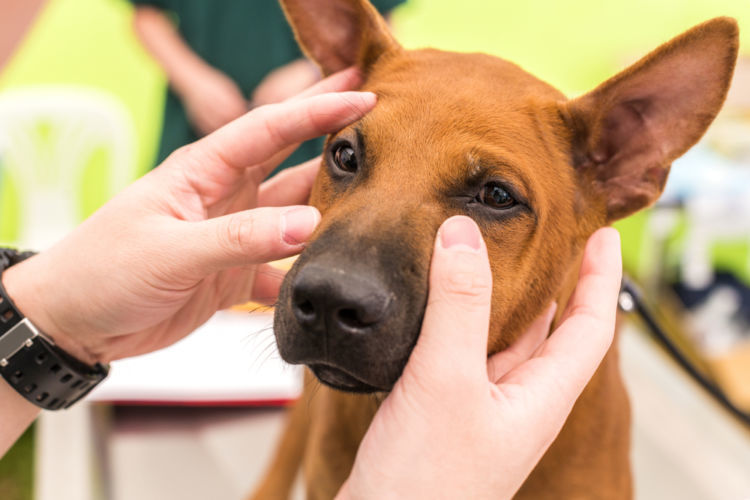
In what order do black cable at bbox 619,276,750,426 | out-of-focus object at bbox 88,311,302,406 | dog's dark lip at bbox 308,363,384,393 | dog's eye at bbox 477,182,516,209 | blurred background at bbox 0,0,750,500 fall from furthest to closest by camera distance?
1. out-of-focus object at bbox 88,311,302,406
2. blurred background at bbox 0,0,750,500
3. black cable at bbox 619,276,750,426
4. dog's eye at bbox 477,182,516,209
5. dog's dark lip at bbox 308,363,384,393

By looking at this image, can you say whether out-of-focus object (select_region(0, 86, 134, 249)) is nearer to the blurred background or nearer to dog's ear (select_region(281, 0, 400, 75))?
the blurred background

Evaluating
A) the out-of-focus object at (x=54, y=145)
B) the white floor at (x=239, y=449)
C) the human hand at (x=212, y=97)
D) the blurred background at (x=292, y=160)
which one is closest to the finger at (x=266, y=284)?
the blurred background at (x=292, y=160)

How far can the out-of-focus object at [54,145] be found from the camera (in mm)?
3656

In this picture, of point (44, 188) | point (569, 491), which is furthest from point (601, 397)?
point (44, 188)

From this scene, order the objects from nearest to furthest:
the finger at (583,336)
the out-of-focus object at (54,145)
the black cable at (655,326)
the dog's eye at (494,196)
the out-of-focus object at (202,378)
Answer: the finger at (583,336) → the dog's eye at (494,196) → the black cable at (655,326) → the out-of-focus object at (202,378) → the out-of-focus object at (54,145)

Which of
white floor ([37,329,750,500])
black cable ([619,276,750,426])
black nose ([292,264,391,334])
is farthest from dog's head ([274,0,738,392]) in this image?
white floor ([37,329,750,500])

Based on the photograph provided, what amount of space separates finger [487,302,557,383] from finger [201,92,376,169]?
563 millimetres

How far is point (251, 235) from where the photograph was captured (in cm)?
117

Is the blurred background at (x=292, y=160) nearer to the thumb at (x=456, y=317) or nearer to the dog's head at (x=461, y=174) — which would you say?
the dog's head at (x=461, y=174)

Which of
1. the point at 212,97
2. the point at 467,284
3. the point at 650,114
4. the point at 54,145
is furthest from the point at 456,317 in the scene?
the point at 54,145

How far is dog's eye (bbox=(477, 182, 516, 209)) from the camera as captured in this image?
52.0 inches

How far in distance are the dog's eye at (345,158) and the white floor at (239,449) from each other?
3.71 ft

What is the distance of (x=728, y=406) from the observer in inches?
70.0

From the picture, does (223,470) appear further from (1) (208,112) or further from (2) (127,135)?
(2) (127,135)
